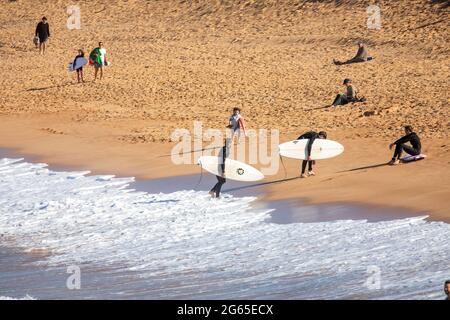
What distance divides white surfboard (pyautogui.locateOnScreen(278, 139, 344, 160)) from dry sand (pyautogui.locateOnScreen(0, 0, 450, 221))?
1.00 feet

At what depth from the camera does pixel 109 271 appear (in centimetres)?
1827

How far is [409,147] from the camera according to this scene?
24.0 m

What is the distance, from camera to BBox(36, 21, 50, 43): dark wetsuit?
40.5 m

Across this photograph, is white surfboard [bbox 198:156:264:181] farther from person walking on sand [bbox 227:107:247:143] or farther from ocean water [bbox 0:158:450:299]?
person walking on sand [bbox 227:107:247:143]

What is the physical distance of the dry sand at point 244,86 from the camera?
24703 mm

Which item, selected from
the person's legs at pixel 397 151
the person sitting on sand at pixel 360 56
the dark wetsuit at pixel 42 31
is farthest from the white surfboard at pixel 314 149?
the dark wetsuit at pixel 42 31

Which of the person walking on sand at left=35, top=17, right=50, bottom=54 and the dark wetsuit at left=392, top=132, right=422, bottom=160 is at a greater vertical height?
the person walking on sand at left=35, top=17, right=50, bottom=54

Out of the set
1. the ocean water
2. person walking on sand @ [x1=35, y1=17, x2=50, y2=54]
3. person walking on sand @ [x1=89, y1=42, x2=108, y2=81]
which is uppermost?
person walking on sand @ [x1=35, y1=17, x2=50, y2=54]

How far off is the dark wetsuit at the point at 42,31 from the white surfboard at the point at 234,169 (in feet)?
61.7

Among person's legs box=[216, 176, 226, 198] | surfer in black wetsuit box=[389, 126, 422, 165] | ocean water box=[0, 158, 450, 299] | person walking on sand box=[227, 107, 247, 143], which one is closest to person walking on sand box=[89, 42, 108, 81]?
person walking on sand box=[227, 107, 247, 143]

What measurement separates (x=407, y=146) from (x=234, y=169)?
12.8 feet

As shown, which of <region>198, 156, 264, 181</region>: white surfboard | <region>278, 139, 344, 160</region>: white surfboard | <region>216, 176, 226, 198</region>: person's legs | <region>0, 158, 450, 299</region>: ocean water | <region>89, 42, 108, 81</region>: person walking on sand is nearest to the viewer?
<region>0, 158, 450, 299</region>: ocean water

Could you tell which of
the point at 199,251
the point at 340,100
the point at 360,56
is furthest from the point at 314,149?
the point at 360,56
